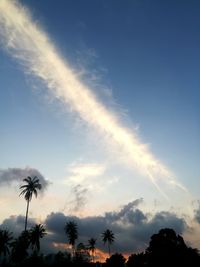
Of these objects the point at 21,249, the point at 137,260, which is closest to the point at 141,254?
the point at 137,260

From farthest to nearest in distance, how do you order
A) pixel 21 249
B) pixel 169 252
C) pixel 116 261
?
pixel 116 261 < pixel 21 249 < pixel 169 252

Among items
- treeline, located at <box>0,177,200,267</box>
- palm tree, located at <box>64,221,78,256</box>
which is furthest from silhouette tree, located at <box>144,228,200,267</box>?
palm tree, located at <box>64,221,78,256</box>

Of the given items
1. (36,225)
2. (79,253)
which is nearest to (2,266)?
(36,225)

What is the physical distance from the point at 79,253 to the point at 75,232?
1319 cm

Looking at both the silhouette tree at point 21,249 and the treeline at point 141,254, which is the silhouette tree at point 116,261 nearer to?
the treeline at point 141,254

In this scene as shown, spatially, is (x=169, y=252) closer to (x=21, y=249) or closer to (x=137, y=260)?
(x=137, y=260)

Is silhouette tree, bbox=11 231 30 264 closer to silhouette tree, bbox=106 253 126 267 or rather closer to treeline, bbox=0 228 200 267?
treeline, bbox=0 228 200 267

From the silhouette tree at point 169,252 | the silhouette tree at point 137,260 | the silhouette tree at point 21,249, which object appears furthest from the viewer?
the silhouette tree at point 21,249

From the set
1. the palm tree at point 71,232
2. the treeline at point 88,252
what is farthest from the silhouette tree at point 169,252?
the palm tree at point 71,232

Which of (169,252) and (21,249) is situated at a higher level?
(21,249)

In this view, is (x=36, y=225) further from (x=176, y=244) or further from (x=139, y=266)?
(x=176, y=244)

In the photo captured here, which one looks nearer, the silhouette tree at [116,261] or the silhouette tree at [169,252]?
the silhouette tree at [169,252]

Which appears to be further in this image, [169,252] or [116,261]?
[116,261]

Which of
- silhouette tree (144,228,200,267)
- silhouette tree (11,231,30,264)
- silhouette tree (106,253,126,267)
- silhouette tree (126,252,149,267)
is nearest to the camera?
silhouette tree (144,228,200,267)
